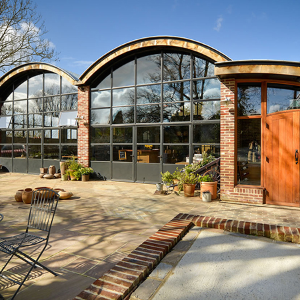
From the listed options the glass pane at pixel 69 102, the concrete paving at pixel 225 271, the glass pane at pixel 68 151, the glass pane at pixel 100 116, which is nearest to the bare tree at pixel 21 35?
the glass pane at pixel 69 102

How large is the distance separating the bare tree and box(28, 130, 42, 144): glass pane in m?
4.52

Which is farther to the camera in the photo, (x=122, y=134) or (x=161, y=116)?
(x=122, y=134)

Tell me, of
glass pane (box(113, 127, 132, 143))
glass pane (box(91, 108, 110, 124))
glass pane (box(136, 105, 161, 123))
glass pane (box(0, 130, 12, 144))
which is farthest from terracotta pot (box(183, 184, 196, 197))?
glass pane (box(0, 130, 12, 144))

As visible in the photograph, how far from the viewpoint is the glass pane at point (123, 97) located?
9.80 m

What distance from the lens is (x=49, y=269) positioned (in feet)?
8.78

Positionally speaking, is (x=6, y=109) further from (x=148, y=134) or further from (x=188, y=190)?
(x=188, y=190)

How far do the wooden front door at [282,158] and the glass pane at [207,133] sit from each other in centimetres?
231

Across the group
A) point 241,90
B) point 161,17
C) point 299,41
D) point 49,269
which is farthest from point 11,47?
point 299,41

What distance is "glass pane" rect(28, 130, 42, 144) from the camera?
12352mm

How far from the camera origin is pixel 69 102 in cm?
1146

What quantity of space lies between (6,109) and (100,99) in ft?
22.8

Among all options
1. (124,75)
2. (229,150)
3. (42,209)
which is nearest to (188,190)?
(229,150)

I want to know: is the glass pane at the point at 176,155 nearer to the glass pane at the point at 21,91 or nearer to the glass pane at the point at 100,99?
the glass pane at the point at 100,99

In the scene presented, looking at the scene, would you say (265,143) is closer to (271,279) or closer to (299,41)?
(271,279)
